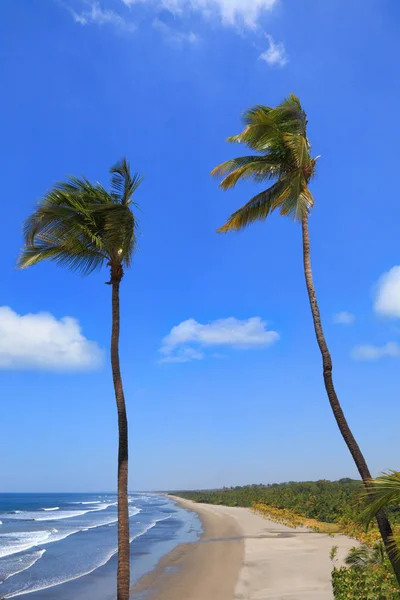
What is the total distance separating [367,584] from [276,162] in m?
8.95

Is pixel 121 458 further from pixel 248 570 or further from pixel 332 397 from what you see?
pixel 248 570

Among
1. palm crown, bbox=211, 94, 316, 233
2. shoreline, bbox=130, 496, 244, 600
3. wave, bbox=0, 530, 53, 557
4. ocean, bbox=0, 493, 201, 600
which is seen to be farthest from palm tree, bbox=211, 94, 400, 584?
wave, bbox=0, 530, 53, 557

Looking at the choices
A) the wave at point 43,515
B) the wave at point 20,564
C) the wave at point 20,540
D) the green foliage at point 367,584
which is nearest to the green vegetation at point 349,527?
the green foliage at point 367,584

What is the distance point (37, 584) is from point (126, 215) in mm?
15818

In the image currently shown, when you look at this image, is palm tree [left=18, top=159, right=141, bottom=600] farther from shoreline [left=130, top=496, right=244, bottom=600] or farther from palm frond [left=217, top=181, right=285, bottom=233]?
shoreline [left=130, top=496, right=244, bottom=600]

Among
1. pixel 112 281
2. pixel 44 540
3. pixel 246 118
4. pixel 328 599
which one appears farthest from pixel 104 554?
pixel 246 118

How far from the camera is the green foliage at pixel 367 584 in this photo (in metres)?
10.0

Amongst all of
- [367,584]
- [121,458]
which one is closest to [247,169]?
[121,458]

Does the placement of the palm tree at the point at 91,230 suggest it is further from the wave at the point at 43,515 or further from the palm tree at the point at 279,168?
the wave at the point at 43,515

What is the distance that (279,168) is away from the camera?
12.7 meters

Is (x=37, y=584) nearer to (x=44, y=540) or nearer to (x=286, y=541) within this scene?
(x=286, y=541)

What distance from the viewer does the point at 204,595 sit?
16.2m

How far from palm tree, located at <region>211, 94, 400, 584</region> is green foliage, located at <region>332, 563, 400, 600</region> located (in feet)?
14.9

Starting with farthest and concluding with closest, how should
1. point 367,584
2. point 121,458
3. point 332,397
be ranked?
point 367,584
point 332,397
point 121,458
